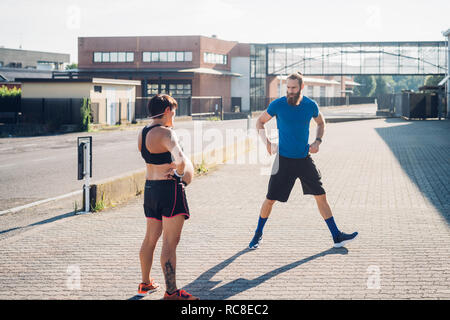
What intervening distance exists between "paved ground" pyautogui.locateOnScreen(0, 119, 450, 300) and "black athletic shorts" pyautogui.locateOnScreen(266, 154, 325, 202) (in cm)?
63

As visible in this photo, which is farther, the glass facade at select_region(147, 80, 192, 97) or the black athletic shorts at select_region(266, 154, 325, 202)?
the glass facade at select_region(147, 80, 192, 97)

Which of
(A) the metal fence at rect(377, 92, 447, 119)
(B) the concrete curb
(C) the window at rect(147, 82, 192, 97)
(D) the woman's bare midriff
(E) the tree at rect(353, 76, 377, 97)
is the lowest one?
(B) the concrete curb

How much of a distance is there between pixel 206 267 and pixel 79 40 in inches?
2455

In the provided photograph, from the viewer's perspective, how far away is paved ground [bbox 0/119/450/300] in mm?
5020

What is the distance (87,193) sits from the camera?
8.84 meters

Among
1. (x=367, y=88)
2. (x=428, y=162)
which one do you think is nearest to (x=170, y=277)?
(x=428, y=162)

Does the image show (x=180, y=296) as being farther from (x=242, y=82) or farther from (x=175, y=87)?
(x=242, y=82)

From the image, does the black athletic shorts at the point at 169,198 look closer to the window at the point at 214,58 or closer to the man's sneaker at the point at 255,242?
the man's sneaker at the point at 255,242

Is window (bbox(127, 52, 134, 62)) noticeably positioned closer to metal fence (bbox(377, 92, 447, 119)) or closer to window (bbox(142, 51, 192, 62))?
window (bbox(142, 51, 192, 62))

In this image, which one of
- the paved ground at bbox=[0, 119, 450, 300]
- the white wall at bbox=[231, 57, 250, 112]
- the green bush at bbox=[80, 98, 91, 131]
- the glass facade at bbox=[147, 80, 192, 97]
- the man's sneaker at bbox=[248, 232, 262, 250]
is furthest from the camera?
the white wall at bbox=[231, 57, 250, 112]

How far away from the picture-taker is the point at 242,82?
69812mm

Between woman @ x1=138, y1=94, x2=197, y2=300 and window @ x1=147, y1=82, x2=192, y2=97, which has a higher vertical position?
window @ x1=147, y1=82, x2=192, y2=97

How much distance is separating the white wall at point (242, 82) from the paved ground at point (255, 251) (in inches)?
2318

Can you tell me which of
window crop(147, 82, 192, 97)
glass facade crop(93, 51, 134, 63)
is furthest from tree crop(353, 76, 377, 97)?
glass facade crop(93, 51, 134, 63)
